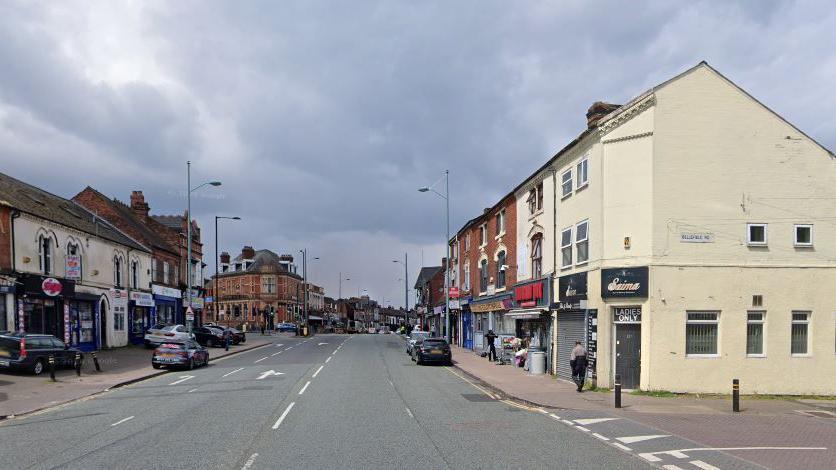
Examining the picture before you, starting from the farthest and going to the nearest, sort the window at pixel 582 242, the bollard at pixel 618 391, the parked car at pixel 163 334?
the parked car at pixel 163 334, the window at pixel 582 242, the bollard at pixel 618 391

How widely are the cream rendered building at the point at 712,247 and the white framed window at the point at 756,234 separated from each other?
0.10 feet

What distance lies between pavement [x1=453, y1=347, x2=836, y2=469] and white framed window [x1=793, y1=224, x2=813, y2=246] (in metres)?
4.88

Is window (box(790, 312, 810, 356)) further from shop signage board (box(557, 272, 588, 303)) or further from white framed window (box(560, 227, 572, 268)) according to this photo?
white framed window (box(560, 227, 572, 268))

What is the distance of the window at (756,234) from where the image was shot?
1980 cm

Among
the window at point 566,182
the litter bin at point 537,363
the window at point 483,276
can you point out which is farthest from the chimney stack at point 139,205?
the window at point 566,182

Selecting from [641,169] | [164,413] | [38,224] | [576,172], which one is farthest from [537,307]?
[38,224]

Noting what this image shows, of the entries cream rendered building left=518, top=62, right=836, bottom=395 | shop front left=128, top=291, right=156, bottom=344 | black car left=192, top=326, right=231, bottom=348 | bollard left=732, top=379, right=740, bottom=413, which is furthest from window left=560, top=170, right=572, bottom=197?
shop front left=128, top=291, right=156, bottom=344

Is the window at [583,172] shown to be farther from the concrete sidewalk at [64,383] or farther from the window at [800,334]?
the concrete sidewalk at [64,383]

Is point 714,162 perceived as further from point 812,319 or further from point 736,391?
point 736,391

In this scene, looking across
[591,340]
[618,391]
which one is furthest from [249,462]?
[591,340]

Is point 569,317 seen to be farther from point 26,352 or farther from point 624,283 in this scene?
point 26,352

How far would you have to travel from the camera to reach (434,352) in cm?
3111

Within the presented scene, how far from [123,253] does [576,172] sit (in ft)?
99.5

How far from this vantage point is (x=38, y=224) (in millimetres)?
29453
